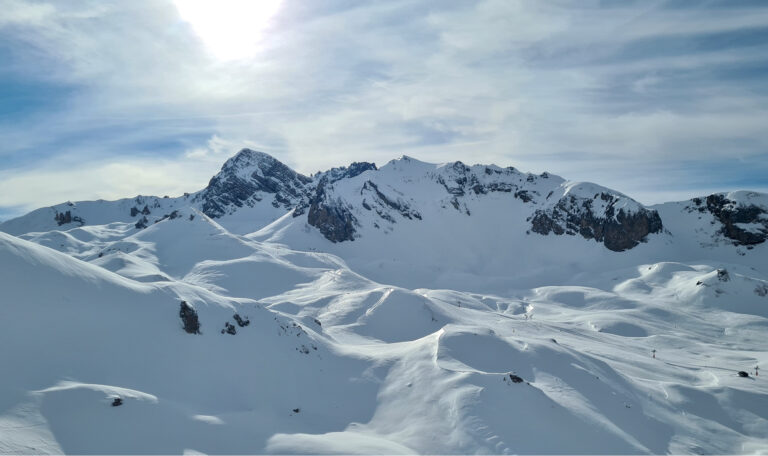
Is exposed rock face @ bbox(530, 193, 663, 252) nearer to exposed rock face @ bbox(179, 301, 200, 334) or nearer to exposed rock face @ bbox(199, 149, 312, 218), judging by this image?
exposed rock face @ bbox(199, 149, 312, 218)

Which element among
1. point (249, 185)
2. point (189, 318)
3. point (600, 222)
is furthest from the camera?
point (249, 185)

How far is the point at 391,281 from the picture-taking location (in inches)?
3585

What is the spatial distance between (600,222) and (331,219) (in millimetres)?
82248

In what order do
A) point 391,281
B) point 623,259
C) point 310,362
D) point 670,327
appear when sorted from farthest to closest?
1. point 623,259
2. point 391,281
3. point 670,327
4. point 310,362

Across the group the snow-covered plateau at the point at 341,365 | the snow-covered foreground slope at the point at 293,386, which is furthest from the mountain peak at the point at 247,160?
the snow-covered foreground slope at the point at 293,386

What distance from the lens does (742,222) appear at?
10519cm

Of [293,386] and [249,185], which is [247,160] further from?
[293,386]

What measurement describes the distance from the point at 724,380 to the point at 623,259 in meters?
87.1

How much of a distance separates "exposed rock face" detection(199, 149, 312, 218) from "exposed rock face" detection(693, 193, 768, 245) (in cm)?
15207

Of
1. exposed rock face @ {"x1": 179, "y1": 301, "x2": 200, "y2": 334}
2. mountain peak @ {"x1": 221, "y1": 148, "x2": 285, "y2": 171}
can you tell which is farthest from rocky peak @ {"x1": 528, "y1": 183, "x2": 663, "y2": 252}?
mountain peak @ {"x1": 221, "y1": 148, "x2": 285, "y2": 171}

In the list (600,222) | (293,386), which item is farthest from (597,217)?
(293,386)

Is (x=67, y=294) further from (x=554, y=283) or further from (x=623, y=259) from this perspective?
(x=623, y=259)

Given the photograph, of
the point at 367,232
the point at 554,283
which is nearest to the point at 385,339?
the point at 554,283


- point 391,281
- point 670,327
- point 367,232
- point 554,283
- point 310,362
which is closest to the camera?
point 310,362
